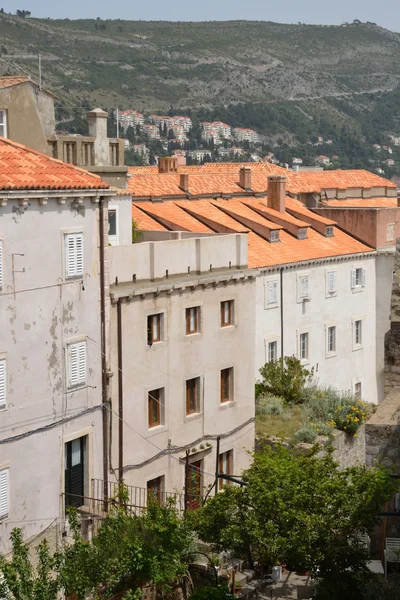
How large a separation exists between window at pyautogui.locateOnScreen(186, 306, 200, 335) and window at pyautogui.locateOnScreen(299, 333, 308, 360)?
17.1m

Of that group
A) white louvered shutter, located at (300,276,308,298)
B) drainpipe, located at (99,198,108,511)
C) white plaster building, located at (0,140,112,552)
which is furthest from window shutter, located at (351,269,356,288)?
white plaster building, located at (0,140,112,552)

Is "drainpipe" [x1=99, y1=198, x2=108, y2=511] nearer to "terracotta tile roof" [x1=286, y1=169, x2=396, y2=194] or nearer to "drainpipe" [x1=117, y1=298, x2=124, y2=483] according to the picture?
"drainpipe" [x1=117, y1=298, x2=124, y2=483]

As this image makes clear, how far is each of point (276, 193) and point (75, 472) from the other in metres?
31.1

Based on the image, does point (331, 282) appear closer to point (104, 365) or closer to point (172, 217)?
point (172, 217)

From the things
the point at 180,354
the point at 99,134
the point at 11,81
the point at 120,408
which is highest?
the point at 11,81

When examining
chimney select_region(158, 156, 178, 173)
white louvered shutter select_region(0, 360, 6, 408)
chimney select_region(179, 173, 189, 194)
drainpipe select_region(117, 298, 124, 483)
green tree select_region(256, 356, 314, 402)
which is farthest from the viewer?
chimney select_region(158, 156, 178, 173)

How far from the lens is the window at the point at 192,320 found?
30.4 m

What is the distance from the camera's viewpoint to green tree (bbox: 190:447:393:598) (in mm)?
22234

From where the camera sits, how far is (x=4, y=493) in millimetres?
23844

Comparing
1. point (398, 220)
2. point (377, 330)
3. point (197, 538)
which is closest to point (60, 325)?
point (197, 538)

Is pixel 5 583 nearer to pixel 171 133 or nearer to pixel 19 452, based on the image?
pixel 19 452

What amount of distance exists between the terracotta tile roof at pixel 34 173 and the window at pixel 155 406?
21.6 ft

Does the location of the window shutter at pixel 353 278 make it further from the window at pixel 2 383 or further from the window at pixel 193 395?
the window at pixel 2 383

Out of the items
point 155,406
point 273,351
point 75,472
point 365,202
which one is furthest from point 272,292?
point 365,202
